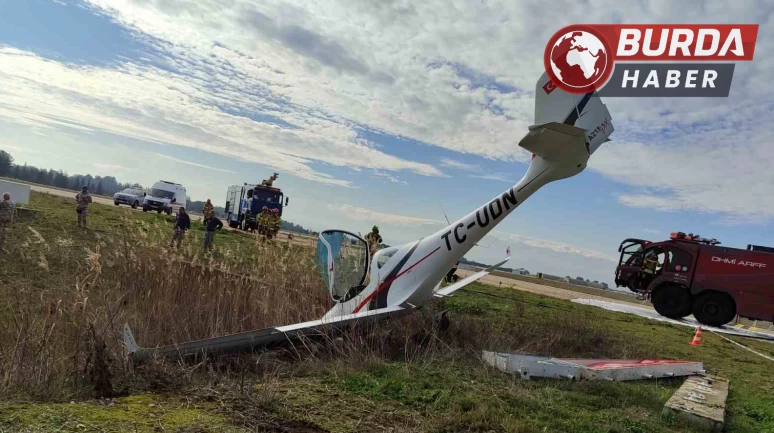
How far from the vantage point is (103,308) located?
4.90 meters

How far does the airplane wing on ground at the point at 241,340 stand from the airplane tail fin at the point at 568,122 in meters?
2.80

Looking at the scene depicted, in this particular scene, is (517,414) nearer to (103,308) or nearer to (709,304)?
(103,308)

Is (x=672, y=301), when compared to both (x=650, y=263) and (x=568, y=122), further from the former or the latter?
(x=568, y=122)

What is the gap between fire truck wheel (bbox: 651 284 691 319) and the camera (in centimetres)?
1593

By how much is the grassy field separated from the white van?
82.8ft

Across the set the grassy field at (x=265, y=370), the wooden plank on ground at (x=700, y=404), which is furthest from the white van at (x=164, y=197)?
the wooden plank on ground at (x=700, y=404)

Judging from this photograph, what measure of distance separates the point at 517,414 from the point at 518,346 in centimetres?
315

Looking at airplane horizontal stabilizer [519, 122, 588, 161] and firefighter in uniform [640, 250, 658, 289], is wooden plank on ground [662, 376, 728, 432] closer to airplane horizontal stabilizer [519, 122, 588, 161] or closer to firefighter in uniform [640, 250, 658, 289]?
airplane horizontal stabilizer [519, 122, 588, 161]

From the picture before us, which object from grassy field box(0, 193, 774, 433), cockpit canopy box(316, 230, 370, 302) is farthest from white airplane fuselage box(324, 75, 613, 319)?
grassy field box(0, 193, 774, 433)

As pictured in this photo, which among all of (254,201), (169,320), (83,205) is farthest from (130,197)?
(169,320)

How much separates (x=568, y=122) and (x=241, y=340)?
453 centimetres

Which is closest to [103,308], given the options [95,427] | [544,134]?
[95,427]

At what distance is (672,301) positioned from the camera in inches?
634

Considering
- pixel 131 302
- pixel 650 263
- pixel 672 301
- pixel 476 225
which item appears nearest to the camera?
pixel 131 302
